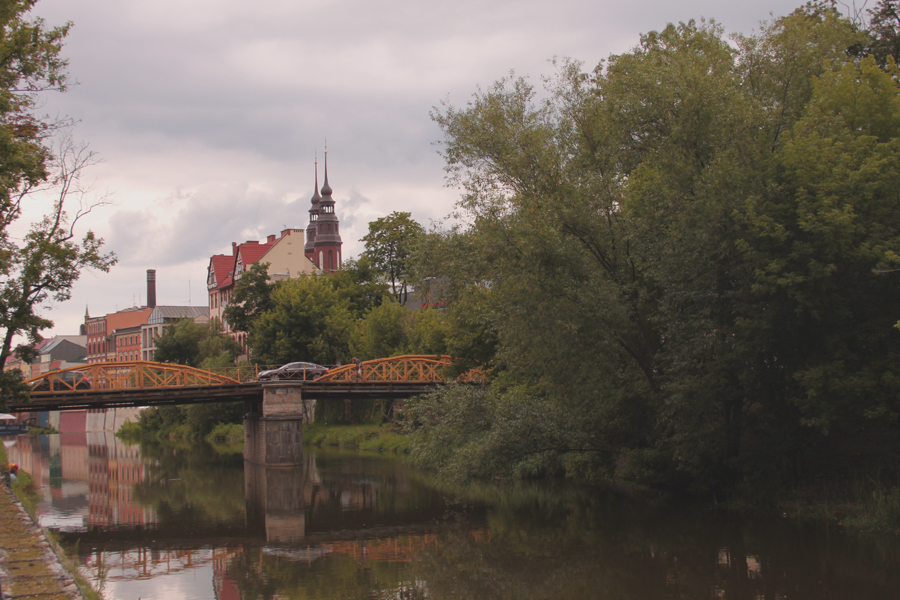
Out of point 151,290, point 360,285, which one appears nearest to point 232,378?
point 360,285

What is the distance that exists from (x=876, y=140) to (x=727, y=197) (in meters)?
3.28

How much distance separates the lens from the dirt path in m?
8.74

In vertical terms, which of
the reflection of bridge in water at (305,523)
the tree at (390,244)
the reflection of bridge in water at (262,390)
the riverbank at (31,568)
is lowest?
the reflection of bridge in water at (305,523)

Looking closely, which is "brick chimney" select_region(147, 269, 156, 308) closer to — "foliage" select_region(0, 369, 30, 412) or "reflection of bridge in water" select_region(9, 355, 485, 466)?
"reflection of bridge in water" select_region(9, 355, 485, 466)

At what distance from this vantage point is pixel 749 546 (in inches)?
647

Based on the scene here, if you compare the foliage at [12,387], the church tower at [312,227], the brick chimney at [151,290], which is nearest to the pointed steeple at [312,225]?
the church tower at [312,227]

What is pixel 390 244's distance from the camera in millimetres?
60844

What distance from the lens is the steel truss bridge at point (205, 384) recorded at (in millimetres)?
33781

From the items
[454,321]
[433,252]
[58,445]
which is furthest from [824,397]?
[58,445]

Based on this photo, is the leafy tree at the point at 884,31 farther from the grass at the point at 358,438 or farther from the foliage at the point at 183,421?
the foliage at the point at 183,421

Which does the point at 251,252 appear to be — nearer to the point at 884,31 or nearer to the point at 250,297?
the point at 250,297

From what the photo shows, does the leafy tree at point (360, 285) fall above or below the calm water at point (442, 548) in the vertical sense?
above

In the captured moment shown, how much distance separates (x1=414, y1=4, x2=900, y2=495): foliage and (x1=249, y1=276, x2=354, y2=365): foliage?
30.8 m

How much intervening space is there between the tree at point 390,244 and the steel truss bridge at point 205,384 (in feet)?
63.2
